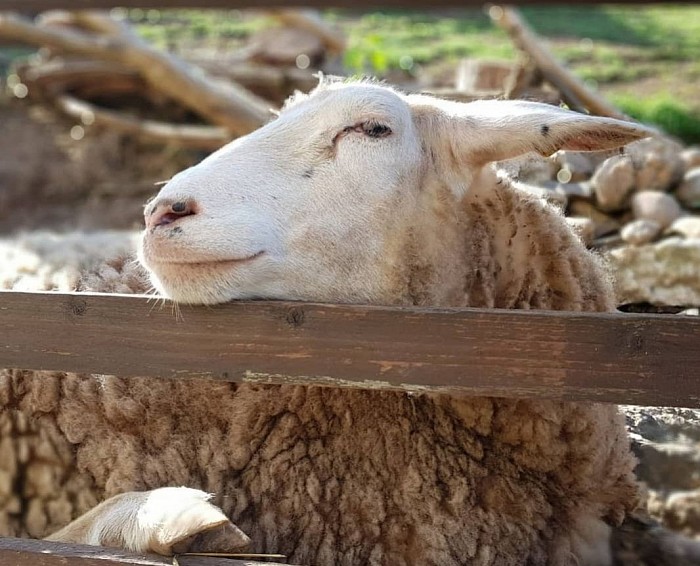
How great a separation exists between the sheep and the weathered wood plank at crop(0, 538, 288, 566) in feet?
0.73

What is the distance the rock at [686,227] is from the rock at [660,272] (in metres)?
0.10

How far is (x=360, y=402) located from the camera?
2576 mm

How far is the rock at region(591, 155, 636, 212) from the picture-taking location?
430 cm

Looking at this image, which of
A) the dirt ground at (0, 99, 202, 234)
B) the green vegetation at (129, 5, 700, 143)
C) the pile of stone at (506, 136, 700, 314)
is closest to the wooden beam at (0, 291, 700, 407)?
the pile of stone at (506, 136, 700, 314)

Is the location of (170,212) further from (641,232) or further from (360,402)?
(641,232)

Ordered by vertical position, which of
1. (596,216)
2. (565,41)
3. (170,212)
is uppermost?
(565,41)

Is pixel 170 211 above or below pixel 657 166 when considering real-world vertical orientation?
below

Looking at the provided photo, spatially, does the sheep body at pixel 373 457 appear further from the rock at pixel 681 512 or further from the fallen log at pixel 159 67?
the fallen log at pixel 159 67

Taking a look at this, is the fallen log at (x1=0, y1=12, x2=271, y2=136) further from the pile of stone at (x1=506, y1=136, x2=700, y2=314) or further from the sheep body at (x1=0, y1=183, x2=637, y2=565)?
the sheep body at (x1=0, y1=183, x2=637, y2=565)

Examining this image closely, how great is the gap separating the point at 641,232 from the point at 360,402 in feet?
7.01

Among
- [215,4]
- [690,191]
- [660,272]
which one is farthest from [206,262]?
[690,191]

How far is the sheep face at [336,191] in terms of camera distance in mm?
2281

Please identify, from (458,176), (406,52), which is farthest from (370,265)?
(406,52)

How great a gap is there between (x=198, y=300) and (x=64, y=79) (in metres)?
7.63
